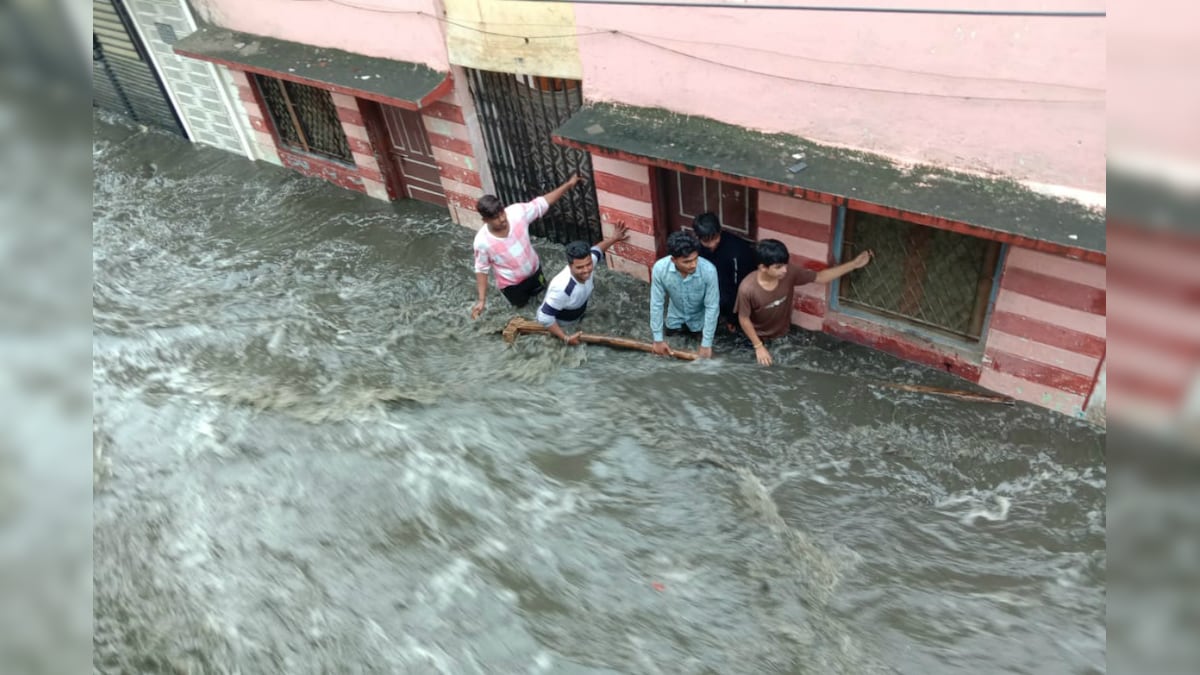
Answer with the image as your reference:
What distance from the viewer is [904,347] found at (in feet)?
20.7

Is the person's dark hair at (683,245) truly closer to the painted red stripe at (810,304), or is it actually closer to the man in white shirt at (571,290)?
the man in white shirt at (571,290)

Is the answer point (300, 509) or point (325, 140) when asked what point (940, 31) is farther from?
point (325, 140)

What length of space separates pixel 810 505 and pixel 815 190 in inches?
85.0

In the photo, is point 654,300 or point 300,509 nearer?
point 300,509

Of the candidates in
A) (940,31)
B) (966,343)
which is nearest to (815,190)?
(940,31)

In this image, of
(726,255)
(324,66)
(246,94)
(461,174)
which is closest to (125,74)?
(246,94)

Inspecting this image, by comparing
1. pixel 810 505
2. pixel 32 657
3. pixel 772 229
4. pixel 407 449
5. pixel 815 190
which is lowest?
pixel 810 505

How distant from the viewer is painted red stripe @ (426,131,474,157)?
8117 millimetres

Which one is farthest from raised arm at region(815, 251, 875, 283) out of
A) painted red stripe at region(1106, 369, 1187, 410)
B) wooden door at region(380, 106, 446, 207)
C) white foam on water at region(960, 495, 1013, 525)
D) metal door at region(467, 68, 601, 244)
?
painted red stripe at region(1106, 369, 1187, 410)

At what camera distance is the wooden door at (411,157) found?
28.5ft

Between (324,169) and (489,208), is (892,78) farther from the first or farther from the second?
(324,169)

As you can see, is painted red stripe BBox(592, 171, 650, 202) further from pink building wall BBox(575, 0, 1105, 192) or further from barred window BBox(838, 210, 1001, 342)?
barred window BBox(838, 210, 1001, 342)

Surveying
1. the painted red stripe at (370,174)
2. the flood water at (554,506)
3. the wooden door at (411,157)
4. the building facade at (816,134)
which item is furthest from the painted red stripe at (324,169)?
the flood water at (554,506)

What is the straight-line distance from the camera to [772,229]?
20.9 feet
